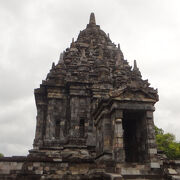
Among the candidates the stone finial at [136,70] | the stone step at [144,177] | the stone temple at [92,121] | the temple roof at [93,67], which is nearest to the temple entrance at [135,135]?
the stone temple at [92,121]

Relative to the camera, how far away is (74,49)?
24.8 metres

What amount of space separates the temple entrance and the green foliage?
2195cm

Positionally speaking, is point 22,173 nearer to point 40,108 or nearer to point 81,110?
point 81,110

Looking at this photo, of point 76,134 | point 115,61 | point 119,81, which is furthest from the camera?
point 115,61

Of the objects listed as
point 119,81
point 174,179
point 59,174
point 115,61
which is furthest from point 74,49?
Result: point 174,179

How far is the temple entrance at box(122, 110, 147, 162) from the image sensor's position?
40.5 feet


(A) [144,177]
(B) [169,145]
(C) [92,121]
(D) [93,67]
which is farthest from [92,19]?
(A) [144,177]

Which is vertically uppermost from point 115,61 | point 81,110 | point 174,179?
point 115,61

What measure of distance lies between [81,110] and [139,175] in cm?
943

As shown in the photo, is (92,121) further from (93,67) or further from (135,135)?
(93,67)

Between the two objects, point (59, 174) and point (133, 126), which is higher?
point (133, 126)

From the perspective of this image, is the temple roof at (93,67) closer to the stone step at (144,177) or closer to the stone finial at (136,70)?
the stone finial at (136,70)

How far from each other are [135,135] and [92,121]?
5.81m

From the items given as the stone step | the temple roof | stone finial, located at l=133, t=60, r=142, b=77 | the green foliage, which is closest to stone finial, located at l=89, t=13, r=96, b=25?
the temple roof
